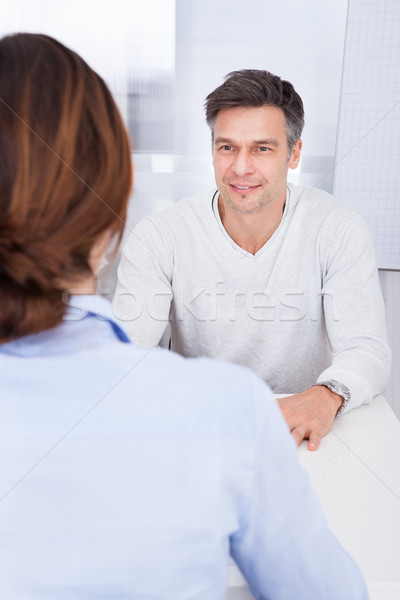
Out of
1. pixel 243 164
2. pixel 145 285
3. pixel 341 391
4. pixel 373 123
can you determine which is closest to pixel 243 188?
pixel 243 164

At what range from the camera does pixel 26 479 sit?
43 cm

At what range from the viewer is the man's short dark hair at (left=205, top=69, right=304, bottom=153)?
1.43m

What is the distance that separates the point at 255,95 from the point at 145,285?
1.83 ft

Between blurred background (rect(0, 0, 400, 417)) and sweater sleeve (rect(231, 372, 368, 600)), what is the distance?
1.67 metres

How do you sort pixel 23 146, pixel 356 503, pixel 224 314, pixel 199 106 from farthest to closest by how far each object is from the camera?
pixel 199 106
pixel 224 314
pixel 356 503
pixel 23 146

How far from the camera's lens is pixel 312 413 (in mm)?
950

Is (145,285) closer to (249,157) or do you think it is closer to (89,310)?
(249,157)

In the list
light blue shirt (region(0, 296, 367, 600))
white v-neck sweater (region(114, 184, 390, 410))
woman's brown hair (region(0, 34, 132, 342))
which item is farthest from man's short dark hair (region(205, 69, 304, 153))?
light blue shirt (region(0, 296, 367, 600))

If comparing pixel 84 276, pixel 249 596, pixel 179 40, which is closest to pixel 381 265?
pixel 179 40

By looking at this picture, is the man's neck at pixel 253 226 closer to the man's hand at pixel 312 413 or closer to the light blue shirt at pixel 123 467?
the man's hand at pixel 312 413

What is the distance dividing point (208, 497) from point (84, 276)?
210 mm

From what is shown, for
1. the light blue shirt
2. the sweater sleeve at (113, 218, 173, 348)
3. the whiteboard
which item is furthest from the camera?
the whiteboard

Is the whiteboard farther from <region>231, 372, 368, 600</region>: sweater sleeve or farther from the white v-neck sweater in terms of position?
<region>231, 372, 368, 600</region>: sweater sleeve

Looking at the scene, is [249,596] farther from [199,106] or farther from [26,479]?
[199,106]
